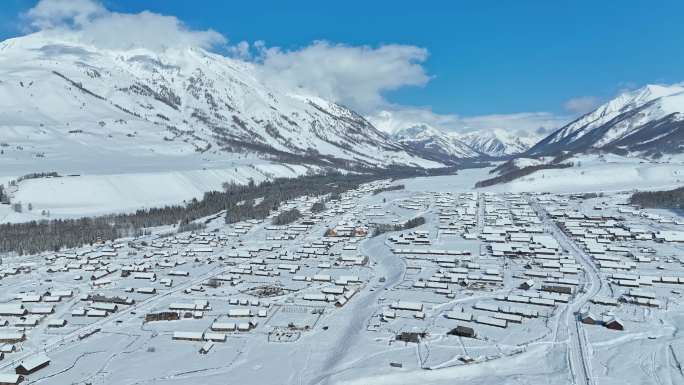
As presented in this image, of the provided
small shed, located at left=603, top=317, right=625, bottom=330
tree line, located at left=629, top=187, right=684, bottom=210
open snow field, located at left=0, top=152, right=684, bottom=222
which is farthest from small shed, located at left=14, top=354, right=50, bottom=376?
tree line, located at left=629, top=187, right=684, bottom=210

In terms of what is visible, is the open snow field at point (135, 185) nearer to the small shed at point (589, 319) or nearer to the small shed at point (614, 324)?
the small shed at point (589, 319)

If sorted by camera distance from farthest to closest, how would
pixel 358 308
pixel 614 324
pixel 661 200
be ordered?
pixel 661 200 → pixel 358 308 → pixel 614 324

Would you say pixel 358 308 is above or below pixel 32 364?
above

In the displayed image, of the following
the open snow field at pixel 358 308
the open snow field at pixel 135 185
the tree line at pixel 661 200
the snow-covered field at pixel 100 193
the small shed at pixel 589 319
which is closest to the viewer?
the open snow field at pixel 358 308

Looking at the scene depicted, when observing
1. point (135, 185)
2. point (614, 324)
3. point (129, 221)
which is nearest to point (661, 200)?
point (614, 324)

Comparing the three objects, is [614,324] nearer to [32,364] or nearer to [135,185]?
[32,364]

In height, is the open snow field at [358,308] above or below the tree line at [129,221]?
Result: below

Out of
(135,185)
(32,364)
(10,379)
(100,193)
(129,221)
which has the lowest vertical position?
(10,379)

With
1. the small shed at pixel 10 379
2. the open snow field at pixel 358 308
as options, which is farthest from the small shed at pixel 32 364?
the small shed at pixel 10 379

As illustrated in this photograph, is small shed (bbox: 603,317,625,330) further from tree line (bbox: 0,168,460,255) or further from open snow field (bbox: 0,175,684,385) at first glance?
tree line (bbox: 0,168,460,255)

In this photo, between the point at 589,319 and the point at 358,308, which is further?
the point at 358,308
